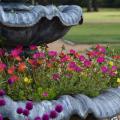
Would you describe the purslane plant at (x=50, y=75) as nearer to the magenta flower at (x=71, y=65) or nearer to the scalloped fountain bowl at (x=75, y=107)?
the magenta flower at (x=71, y=65)

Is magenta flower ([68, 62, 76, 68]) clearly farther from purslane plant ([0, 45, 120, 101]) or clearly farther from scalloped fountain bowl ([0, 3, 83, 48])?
scalloped fountain bowl ([0, 3, 83, 48])

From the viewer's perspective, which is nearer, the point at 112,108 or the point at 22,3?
the point at 112,108

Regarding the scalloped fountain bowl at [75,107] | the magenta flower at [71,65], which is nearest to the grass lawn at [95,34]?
the magenta flower at [71,65]

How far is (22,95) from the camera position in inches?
229

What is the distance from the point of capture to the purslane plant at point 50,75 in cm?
596

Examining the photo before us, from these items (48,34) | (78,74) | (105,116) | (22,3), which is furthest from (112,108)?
(22,3)

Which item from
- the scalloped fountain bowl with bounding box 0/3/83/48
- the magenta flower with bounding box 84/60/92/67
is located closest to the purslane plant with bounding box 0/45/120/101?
the magenta flower with bounding box 84/60/92/67

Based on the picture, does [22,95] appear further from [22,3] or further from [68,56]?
[22,3]

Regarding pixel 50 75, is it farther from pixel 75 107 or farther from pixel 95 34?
pixel 95 34

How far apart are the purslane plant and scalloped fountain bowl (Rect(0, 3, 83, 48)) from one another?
13 centimetres

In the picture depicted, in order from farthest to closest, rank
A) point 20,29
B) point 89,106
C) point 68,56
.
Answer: point 68,56, point 20,29, point 89,106

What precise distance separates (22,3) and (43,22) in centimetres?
90

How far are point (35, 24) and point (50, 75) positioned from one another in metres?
0.63

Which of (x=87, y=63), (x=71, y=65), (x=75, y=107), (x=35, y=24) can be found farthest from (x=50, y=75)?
(x=75, y=107)
